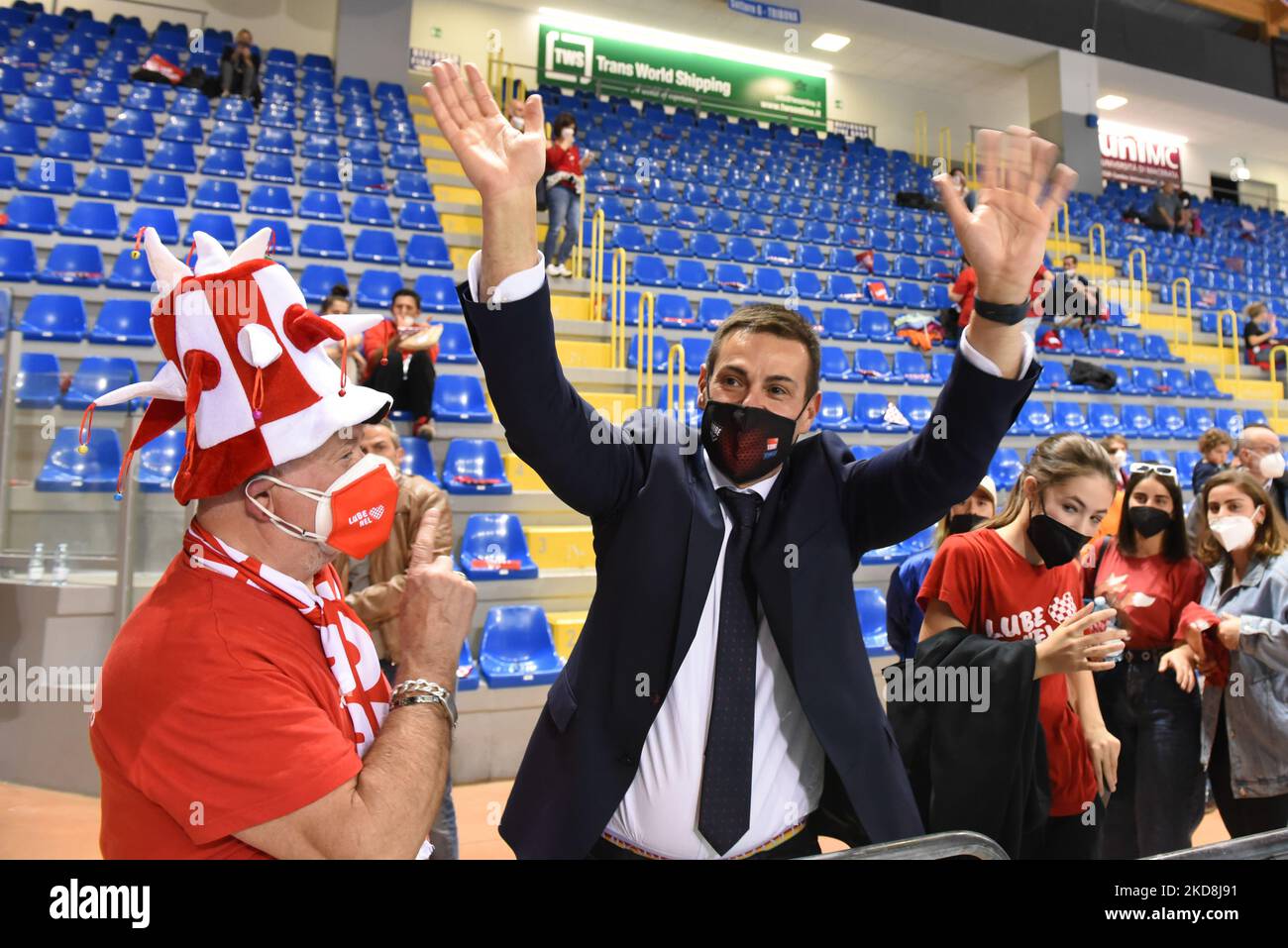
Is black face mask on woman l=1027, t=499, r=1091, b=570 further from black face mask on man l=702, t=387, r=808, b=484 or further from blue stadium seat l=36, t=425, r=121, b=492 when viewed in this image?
blue stadium seat l=36, t=425, r=121, b=492

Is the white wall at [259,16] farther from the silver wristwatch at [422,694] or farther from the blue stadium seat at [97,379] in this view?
the silver wristwatch at [422,694]

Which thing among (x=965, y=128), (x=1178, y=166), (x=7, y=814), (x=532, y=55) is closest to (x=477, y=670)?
(x=7, y=814)

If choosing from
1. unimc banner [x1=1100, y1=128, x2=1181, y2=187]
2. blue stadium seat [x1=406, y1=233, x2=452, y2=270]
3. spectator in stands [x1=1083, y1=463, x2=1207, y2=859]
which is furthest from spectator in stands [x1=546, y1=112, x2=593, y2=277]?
unimc banner [x1=1100, y1=128, x2=1181, y2=187]

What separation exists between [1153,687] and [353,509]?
2.64 metres

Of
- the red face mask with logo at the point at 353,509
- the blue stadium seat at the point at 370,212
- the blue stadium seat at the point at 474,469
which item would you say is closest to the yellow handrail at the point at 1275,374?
the blue stadium seat at the point at 474,469

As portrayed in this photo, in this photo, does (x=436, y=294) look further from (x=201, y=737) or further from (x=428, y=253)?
(x=201, y=737)

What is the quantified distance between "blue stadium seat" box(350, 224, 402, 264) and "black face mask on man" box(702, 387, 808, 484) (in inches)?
269

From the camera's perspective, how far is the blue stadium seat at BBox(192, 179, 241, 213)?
739 cm

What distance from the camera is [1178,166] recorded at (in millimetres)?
17672

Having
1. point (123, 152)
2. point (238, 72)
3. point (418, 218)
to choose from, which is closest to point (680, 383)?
point (418, 218)

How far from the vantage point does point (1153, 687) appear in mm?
2666
